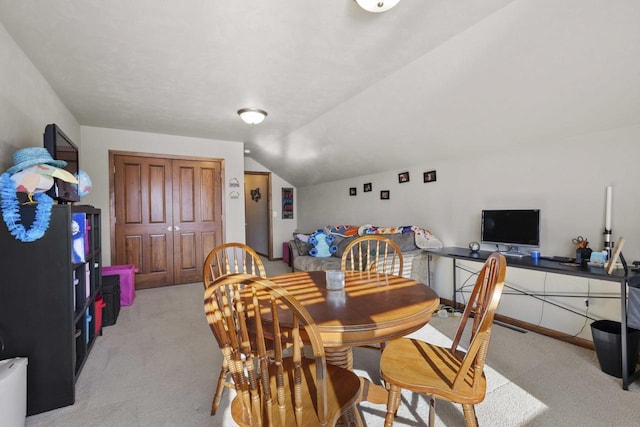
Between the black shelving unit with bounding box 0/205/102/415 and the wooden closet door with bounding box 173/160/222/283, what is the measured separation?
Result: 3132 mm

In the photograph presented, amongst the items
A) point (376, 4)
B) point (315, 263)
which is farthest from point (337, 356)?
point (315, 263)

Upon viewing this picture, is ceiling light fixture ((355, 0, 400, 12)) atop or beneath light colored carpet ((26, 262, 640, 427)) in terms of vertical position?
atop

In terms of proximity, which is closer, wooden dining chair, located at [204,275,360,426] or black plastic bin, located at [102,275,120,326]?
wooden dining chair, located at [204,275,360,426]

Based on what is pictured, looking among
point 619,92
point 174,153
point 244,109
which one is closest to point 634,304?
point 619,92

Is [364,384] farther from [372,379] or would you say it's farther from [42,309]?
[42,309]

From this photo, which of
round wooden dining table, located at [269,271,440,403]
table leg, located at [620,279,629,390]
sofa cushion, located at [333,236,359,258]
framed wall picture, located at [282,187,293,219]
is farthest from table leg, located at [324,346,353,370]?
framed wall picture, located at [282,187,293,219]

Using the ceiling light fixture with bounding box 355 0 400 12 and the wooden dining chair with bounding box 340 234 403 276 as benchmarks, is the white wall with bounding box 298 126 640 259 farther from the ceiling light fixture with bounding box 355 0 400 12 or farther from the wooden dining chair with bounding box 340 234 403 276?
the ceiling light fixture with bounding box 355 0 400 12

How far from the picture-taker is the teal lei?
5.48 ft

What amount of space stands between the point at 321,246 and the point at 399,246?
130cm

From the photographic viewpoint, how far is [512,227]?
3.02 meters

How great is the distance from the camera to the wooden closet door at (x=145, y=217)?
4605mm

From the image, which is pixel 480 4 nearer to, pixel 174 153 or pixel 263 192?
pixel 174 153

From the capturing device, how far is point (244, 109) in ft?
12.1

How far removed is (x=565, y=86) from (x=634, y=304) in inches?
61.2
